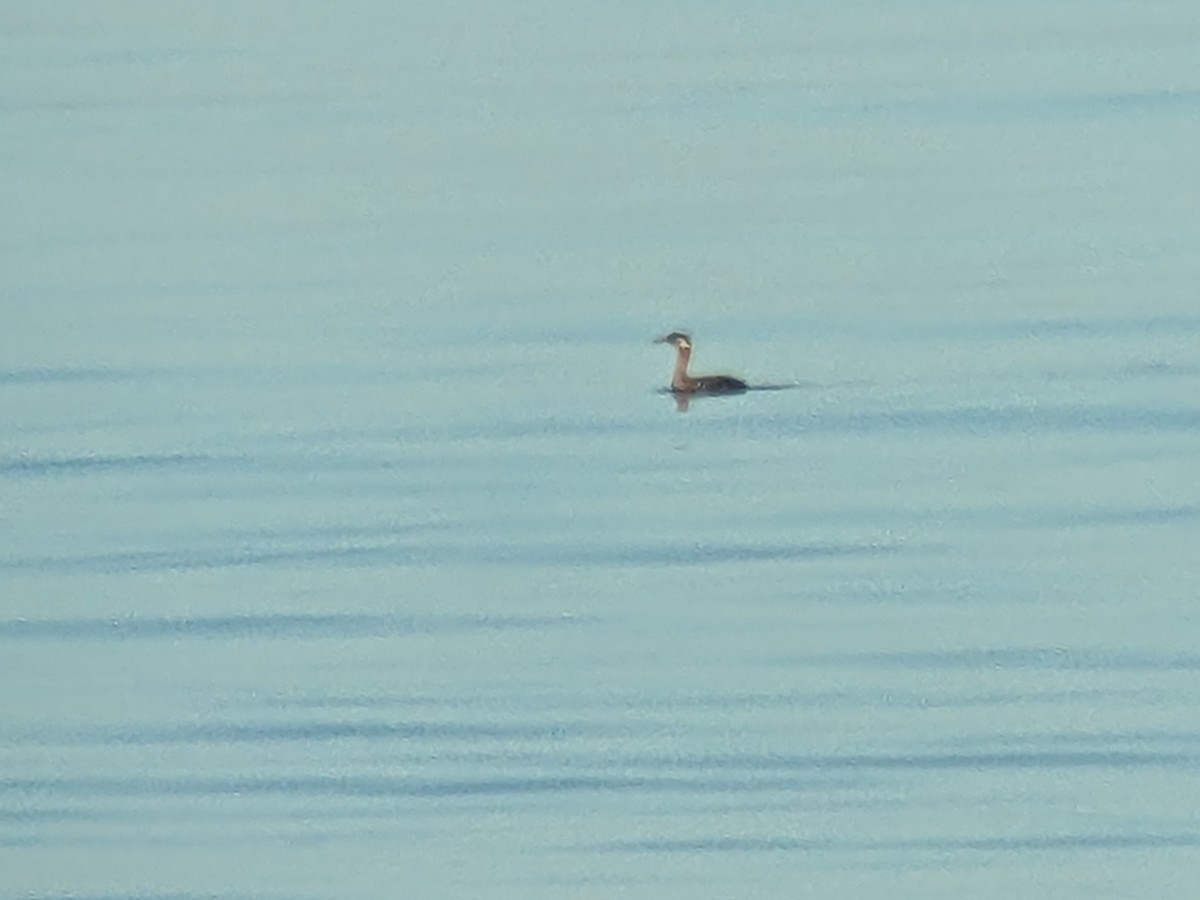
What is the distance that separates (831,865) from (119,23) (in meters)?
1.31

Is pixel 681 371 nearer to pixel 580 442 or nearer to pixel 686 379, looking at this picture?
pixel 686 379

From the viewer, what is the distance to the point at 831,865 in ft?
14.5

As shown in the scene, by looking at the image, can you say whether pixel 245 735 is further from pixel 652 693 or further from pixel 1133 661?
pixel 1133 661

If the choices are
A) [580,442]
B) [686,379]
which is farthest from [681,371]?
[580,442]

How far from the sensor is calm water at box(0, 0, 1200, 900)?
4438 mm

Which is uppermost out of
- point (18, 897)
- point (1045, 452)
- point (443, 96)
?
point (443, 96)

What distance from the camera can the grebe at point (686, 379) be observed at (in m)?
4.41

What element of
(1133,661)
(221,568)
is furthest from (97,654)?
(1133,661)

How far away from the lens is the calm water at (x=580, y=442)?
4438 mm

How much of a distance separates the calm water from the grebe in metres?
0.04

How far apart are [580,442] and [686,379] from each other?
0.58ft

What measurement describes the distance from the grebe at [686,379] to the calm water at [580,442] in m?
0.04

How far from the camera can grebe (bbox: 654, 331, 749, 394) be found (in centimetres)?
441

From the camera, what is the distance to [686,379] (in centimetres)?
445
